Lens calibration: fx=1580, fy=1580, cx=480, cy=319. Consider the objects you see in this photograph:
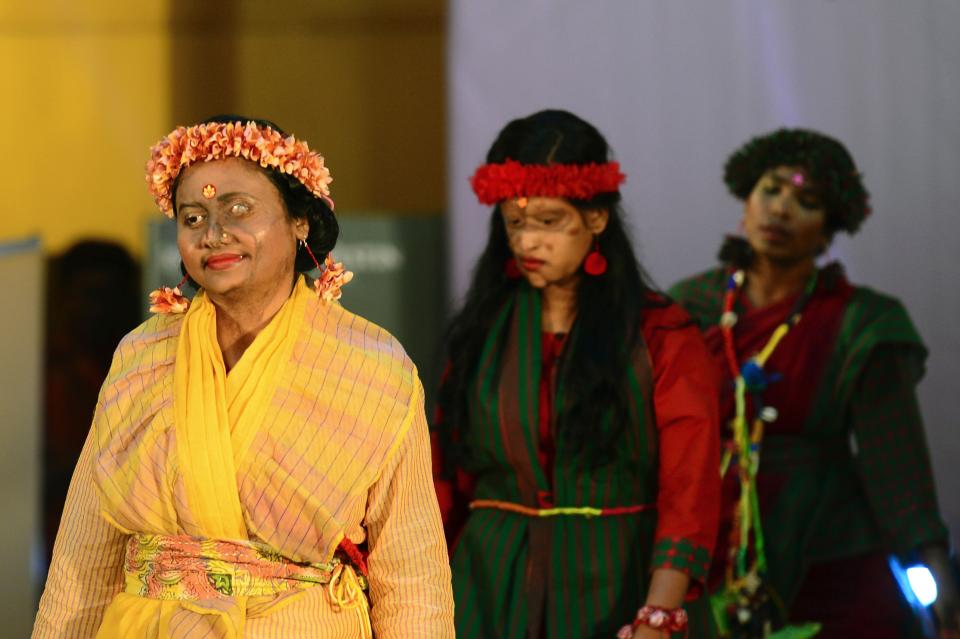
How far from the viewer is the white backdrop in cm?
541

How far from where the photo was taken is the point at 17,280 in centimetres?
498

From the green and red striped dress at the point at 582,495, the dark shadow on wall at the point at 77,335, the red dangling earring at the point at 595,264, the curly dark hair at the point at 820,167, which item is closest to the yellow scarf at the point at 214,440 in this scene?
the green and red striped dress at the point at 582,495

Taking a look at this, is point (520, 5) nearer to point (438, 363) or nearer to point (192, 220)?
point (438, 363)

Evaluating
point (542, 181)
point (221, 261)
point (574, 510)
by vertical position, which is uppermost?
point (542, 181)

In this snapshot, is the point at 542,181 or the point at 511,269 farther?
the point at 511,269

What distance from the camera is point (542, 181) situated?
12.2ft

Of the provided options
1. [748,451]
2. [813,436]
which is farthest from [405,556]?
[813,436]

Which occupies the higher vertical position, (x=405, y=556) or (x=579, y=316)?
(x=579, y=316)

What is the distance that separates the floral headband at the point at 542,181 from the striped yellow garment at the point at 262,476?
34.1 inches

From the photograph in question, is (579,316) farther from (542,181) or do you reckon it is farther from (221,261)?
(221,261)

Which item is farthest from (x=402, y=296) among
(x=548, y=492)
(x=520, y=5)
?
(x=548, y=492)

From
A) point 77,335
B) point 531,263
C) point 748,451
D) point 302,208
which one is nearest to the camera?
point 302,208

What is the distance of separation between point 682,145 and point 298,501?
3027 mm

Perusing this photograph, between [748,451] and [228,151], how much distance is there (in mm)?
2079
